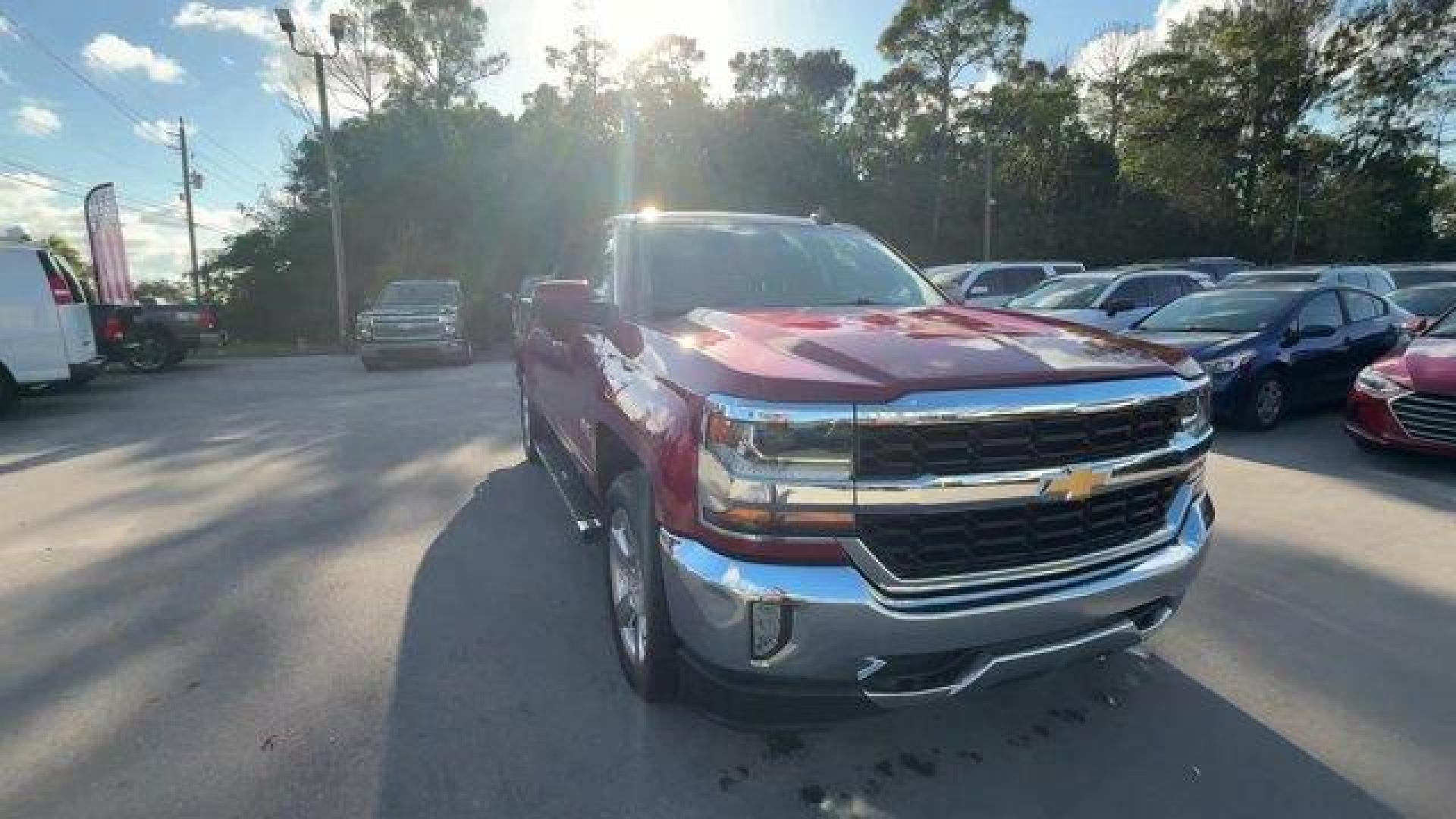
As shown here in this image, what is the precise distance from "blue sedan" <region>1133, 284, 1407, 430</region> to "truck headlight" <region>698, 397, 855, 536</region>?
6248mm

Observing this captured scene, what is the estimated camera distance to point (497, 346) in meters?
20.3

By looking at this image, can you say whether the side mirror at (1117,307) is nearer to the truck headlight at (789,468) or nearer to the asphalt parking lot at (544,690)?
the asphalt parking lot at (544,690)

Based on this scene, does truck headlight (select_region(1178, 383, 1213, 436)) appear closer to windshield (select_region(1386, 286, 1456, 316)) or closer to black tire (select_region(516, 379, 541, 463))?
black tire (select_region(516, 379, 541, 463))

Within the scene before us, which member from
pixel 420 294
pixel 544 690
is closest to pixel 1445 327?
pixel 544 690

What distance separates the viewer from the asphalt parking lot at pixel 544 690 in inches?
99.7

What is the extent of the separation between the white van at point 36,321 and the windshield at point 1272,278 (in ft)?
48.6

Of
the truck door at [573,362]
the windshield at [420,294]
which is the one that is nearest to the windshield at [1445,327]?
the truck door at [573,362]

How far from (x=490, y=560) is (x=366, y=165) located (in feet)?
75.0

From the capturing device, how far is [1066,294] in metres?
12.9

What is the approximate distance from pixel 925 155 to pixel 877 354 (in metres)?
36.6

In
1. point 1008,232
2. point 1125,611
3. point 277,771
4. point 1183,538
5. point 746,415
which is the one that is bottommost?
point 277,771

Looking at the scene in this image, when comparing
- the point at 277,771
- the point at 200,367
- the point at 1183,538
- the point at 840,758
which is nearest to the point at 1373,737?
the point at 1183,538

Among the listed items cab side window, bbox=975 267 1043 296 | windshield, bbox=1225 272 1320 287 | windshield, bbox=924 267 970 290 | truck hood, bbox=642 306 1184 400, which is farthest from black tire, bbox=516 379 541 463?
cab side window, bbox=975 267 1043 296

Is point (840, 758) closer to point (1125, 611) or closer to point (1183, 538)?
point (1125, 611)
